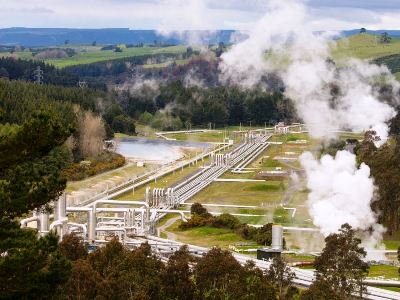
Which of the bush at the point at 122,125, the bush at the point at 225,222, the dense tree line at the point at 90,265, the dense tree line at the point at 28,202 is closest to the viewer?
the dense tree line at the point at 28,202

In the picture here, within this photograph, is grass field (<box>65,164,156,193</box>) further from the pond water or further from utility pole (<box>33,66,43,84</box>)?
utility pole (<box>33,66,43,84</box>)

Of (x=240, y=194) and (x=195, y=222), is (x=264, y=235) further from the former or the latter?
(x=240, y=194)

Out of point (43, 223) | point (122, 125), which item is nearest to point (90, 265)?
point (43, 223)

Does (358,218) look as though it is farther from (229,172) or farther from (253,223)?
(229,172)

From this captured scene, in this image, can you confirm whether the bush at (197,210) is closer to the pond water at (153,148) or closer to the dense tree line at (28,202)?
the pond water at (153,148)

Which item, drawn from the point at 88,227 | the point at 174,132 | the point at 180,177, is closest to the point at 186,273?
the point at 88,227

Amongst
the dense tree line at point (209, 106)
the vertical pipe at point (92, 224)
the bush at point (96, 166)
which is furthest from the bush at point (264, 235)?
the dense tree line at point (209, 106)
